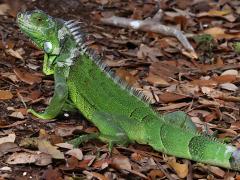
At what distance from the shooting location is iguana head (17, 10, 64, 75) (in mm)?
5023

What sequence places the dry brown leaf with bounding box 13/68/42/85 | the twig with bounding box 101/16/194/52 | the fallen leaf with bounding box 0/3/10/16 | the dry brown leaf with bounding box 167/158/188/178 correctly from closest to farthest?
1. the dry brown leaf with bounding box 167/158/188/178
2. the dry brown leaf with bounding box 13/68/42/85
3. the twig with bounding box 101/16/194/52
4. the fallen leaf with bounding box 0/3/10/16

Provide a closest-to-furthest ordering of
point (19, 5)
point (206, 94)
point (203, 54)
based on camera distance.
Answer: point (206, 94) < point (203, 54) < point (19, 5)

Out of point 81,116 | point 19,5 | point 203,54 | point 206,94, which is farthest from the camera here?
point 19,5

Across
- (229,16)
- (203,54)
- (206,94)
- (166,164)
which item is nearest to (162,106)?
(206,94)

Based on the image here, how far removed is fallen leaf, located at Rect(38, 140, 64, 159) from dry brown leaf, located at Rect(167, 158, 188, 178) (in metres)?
0.78

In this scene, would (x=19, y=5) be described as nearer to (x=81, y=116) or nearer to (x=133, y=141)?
(x=81, y=116)

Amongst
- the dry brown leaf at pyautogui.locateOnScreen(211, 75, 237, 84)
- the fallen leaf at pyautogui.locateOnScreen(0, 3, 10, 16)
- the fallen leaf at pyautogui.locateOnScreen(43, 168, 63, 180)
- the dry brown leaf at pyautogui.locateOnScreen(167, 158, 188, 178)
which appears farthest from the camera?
the fallen leaf at pyautogui.locateOnScreen(0, 3, 10, 16)

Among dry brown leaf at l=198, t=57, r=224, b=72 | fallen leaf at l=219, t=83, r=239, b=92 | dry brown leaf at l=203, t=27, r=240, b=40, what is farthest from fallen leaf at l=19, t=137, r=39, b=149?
dry brown leaf at l=203, t=27, r=240, b=40

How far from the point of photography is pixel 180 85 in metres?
5.85

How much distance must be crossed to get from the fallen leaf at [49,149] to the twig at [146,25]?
264 centimetres

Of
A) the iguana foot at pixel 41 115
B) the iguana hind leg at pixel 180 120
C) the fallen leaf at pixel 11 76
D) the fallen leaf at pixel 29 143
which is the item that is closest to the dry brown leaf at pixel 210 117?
the iguana hind leg at pixel 180 120

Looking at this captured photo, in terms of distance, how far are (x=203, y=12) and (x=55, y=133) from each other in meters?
3.53

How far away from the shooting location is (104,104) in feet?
16.0

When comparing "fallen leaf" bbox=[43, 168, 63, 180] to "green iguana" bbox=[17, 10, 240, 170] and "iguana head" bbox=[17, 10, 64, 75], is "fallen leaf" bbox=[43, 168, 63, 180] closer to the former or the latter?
"green iguana" bbox=[17, 10, 240, 170]
